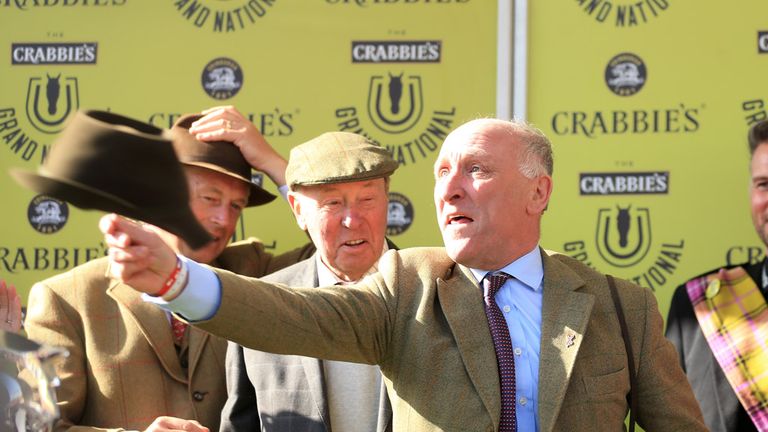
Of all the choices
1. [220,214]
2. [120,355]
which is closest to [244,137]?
[220,214]

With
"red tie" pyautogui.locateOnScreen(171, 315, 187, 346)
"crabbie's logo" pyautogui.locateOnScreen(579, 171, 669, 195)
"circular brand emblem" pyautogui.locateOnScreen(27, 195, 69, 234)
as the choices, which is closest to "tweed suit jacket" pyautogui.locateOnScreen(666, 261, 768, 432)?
"crabbie's logo" pyautogui.locateOnScreen(579, 171, 669, 195)

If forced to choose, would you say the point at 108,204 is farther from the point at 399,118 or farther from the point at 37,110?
the point at 37,110

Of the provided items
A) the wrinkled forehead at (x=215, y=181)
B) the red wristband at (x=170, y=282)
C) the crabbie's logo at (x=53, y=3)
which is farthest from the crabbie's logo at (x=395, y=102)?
the red wristband at (x=170, y=282)

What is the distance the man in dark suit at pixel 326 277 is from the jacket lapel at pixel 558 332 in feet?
2.24

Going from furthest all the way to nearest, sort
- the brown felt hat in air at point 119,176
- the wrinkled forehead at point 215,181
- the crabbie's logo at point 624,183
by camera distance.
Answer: the crabbie's logo at point 624,183
the wrinkled forehead at point 215,181
the brown felt hat in air at point 119,176

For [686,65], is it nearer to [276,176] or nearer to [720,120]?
[720,120]

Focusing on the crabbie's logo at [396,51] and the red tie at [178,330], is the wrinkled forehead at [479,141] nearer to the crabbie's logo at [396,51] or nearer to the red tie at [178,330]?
the red tie at [178,330]

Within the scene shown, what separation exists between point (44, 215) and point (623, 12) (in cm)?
226

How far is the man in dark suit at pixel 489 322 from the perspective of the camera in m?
2.51

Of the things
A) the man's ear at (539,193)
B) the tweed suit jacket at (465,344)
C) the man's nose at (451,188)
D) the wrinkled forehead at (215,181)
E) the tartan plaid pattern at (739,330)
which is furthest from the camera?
the wrinkled forehead at (215,181)

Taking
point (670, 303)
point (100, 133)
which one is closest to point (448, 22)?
point (670, 303)

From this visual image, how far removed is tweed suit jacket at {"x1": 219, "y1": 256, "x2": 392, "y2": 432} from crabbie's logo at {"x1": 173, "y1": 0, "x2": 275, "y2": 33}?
135 centimetres

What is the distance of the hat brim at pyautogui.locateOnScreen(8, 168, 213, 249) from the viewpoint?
2.03 m

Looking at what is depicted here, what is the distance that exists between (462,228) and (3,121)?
227 cm
